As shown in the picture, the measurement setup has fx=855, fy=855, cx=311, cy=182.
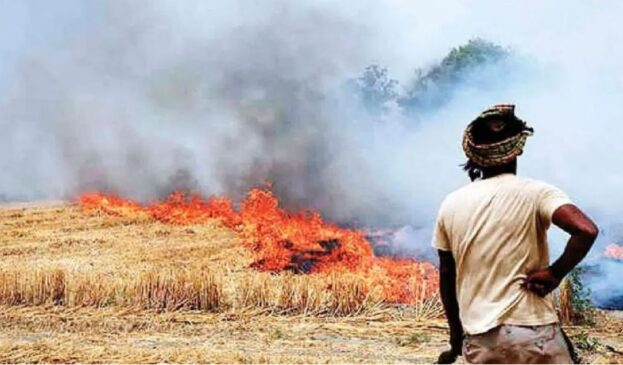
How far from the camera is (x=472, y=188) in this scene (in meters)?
3.17

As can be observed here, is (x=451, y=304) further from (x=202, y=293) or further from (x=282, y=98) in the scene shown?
(x=282, y=98)

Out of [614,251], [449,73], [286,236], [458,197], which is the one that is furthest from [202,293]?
[458,197]

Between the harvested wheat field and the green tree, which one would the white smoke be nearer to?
the green tree

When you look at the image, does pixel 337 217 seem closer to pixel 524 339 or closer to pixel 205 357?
pixel 205 357

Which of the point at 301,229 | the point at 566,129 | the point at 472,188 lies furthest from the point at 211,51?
the point at 472,188

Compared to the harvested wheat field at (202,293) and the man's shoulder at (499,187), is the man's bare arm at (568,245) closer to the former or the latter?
the man's shoulder at (499,187)

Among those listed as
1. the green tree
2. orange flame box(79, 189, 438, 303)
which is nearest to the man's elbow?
orange flame box(79, 189, 438, 303)

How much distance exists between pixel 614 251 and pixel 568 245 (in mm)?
6074

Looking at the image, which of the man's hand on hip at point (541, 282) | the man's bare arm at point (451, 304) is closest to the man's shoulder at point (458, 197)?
the man's bare arm at point (451, 304)

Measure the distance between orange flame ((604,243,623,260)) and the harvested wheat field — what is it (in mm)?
864

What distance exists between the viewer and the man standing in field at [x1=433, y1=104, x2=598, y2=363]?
3.06 metres

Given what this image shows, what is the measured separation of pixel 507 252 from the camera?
309cm

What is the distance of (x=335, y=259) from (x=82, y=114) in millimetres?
3325

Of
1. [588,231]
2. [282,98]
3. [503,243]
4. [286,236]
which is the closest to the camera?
[588,231]
